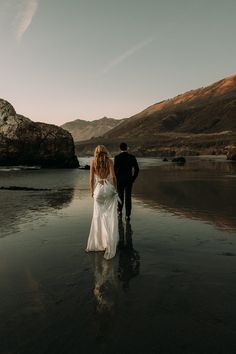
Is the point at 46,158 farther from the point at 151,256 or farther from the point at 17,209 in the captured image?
the point at 151,256

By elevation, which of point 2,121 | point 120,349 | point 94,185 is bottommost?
point 120,349

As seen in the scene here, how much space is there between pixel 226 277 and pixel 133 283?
154 cm

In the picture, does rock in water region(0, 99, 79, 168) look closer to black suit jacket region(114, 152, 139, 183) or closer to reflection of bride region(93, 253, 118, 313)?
black suit jacket region(114, 152, 139, 183)

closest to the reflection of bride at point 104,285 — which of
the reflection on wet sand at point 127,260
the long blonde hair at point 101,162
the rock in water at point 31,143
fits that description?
the reflection on wet sand at point 127,260

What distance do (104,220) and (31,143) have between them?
35.7 m

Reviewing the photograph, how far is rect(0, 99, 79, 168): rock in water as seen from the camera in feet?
134

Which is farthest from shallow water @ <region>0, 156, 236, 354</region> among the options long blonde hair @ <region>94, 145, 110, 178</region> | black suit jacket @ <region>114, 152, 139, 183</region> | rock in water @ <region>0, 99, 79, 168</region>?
rock in water @ <region>0, 99, 79, 168</region>

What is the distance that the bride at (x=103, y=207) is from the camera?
733cm

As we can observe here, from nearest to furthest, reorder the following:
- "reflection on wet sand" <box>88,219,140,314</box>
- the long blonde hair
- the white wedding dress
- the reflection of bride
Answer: the reflection of bride → "reflection on wet sand" <box>88,219,140,314</box> → the white wedding dress → the long blonde hair

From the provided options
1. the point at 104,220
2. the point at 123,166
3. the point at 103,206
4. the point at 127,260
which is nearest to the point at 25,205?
the point at 123,166

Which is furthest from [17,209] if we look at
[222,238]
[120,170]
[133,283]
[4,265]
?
[133,283]

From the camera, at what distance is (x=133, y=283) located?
557 cm

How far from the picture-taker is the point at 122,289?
532cm

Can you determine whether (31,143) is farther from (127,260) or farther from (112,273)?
(112,273)
